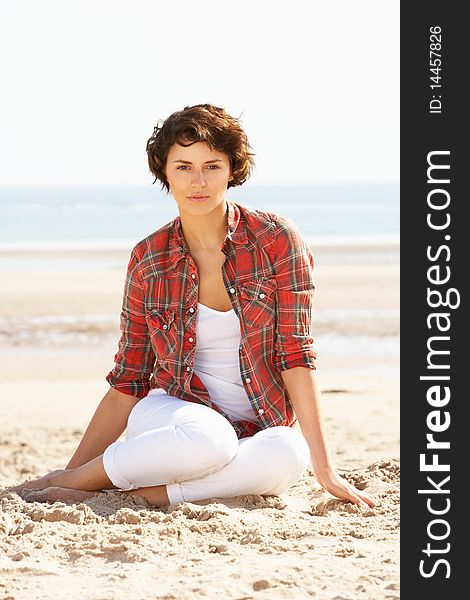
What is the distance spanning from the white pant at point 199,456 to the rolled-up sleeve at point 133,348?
27 cm

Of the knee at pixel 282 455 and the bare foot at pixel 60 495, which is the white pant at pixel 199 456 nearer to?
the knee at pixel 282 455

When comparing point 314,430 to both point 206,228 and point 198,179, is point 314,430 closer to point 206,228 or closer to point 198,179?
point 206,228

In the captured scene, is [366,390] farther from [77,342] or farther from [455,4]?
[455,4]

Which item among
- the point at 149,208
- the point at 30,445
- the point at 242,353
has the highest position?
the point at 149,208

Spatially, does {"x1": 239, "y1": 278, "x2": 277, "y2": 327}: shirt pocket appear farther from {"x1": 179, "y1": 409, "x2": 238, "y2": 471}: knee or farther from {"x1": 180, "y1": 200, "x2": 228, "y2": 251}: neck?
{"x1": 179, "y1": 409, "x2": 238, "y2": 471}: knee

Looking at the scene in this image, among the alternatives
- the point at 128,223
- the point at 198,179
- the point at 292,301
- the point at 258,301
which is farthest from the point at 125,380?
the point at 128,223

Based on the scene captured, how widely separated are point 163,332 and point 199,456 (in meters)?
0.58

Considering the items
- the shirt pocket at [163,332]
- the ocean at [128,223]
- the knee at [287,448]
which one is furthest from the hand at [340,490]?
the ocean at [128,223]

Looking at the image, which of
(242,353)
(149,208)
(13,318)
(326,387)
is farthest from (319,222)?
(242,353)

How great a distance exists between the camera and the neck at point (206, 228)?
3.96m

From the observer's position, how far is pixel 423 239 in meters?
3.42

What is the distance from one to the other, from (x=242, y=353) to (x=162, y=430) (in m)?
0.44

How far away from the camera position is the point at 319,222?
109 ft

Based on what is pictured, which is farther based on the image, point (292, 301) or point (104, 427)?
point (104, 427)
